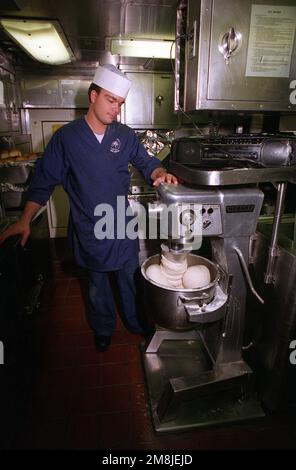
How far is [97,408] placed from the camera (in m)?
1.73

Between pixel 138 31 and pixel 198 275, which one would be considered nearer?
pixel 198 275

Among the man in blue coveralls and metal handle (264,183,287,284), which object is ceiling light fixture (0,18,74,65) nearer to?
the man in blue coveralls

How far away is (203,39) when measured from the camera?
1.30 metres

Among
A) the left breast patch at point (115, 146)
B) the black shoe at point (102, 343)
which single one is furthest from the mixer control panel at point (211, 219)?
the black shoe at point (102, 343)

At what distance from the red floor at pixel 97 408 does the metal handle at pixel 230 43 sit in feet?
6.33

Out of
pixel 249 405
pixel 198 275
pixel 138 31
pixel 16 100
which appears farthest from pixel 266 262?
pixel 16 100

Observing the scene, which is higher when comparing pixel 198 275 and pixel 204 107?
pixel 204 107

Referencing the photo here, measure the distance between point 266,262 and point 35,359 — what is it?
5.36 feet

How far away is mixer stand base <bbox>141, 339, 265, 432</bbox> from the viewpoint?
1582mm

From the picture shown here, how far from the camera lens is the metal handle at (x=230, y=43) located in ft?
4.30

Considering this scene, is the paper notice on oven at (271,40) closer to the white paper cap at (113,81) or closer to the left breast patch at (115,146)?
the white paper cap at (113,81)

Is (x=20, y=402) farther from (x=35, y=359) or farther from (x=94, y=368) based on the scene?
(x=94, y=368)

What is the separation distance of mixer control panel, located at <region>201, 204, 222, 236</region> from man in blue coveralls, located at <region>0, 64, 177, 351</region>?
43 cm
